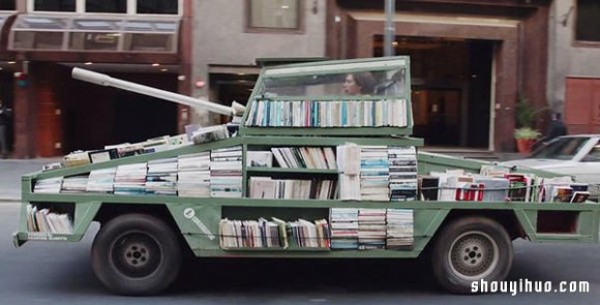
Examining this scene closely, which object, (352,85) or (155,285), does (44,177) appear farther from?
(352,85)

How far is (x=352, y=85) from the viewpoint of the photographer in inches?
262

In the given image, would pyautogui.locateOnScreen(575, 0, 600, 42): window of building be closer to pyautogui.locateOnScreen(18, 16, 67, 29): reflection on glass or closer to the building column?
pyautogui.locateOnScreen(18, 16, 67, 29): reflection on glass

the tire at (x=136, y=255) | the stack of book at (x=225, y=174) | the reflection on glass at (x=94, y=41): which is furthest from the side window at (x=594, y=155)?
the reflection on glass at (x=94, y=41)

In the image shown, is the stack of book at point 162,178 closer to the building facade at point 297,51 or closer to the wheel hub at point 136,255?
the wheel hub at point 136,255

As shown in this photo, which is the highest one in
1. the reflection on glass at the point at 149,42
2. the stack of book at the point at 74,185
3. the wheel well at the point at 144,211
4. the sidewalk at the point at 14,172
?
the reflection on glass at the point at 149,42

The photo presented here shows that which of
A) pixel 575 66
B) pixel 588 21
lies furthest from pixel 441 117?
pixel 588 21

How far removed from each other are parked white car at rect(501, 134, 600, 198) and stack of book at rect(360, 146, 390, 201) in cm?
503

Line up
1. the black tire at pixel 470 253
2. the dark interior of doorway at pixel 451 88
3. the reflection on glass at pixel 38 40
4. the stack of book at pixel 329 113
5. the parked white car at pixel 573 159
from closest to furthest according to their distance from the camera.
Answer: the stack of book at pixel 329 113
the black tire at pixel 470 253
the parked white car at pixel 573 159
the reflection on glass at pixel 38 40
the dark interior of doorway at pixel 451 88

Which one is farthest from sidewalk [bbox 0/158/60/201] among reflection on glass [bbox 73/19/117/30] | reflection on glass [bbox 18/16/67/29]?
reflection on glass [bbox 73/19/117/30]

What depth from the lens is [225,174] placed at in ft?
20.6

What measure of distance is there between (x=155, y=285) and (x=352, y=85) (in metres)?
2.72

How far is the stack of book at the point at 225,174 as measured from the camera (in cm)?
629

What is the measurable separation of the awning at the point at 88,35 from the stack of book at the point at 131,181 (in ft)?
41.3

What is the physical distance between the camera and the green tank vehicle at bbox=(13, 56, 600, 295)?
20.7 ft
